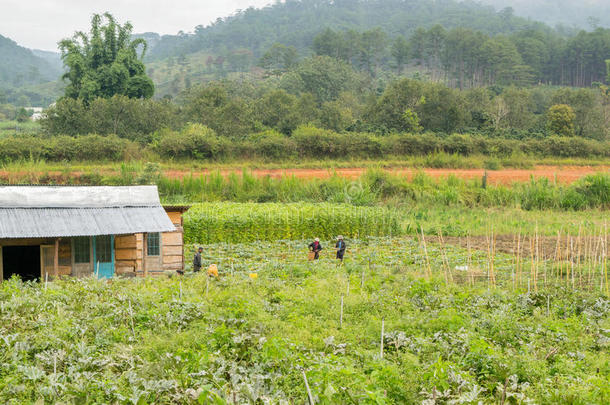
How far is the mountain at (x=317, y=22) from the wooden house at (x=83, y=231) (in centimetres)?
9356

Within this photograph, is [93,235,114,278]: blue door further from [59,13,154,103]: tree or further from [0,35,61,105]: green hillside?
[0,35,61,105]: green hillside

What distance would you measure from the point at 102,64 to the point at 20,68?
104209 mm

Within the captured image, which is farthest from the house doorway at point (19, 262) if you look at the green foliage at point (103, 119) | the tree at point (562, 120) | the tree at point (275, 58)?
the tree at point (275, 58)

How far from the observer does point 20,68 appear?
5123 inches

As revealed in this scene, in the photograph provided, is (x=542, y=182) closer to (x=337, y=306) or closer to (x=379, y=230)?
(x=379, y=230)

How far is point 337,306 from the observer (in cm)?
915

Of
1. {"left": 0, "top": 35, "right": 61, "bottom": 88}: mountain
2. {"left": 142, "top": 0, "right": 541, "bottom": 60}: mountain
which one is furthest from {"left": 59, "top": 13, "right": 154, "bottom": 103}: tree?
{"left": 0, "top": 35, "right": 61, "bottom": 88}: mountain

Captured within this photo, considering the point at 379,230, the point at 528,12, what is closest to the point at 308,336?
the point at 379,230

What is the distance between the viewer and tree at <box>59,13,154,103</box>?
40.7 metres

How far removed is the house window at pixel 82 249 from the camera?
1356cm

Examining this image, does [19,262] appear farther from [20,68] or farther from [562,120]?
[20,68]

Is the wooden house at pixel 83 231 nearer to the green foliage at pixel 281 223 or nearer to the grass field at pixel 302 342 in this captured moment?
the grass field at pixel 302 342

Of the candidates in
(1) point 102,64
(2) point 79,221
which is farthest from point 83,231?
(1) point 102,64

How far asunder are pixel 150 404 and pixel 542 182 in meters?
23.9
